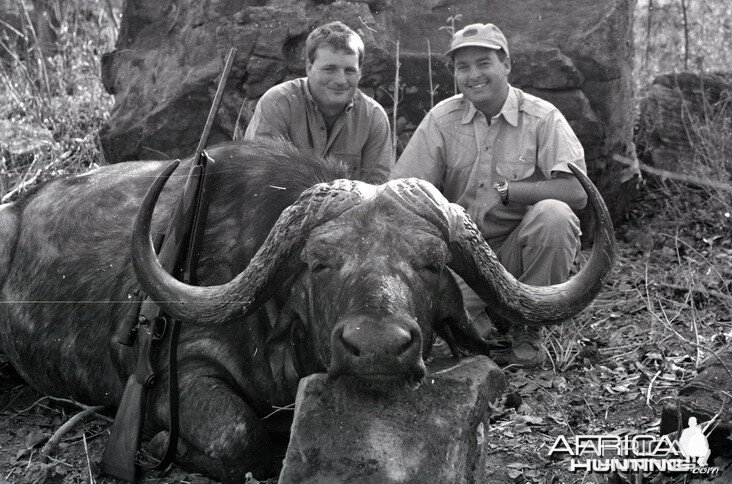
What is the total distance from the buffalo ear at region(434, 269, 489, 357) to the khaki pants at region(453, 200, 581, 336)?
115cm

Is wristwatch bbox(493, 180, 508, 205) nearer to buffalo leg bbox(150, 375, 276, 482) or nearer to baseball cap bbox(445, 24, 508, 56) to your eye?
baseball cap bbox(445, 24, 508, 56)

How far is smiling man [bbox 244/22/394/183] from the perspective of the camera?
19.5 feet

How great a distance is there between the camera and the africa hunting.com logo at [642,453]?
11.0 feet

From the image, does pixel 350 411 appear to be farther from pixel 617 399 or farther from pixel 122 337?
pixel 617 399

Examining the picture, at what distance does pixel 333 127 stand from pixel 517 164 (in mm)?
1379

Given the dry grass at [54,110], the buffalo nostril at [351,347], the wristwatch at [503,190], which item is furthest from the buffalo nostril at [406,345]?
the dry grass at [54,110]

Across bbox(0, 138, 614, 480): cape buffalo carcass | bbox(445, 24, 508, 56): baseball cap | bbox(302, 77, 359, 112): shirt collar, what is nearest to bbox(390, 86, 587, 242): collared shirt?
bbox(445, 24, 508, 56): baseball cap

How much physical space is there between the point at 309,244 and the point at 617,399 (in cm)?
202

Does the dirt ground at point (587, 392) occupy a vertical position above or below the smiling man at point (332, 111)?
below

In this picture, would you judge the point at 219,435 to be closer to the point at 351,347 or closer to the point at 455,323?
the point at 351,347

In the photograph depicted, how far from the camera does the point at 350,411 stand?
3389mm

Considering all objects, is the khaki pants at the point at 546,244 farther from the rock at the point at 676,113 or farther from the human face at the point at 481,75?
the rock at the point at 676,113

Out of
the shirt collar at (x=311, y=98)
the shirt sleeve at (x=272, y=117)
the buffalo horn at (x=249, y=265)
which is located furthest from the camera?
the shirt collar at (x=311, y=98)

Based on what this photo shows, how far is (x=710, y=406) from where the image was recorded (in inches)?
138
